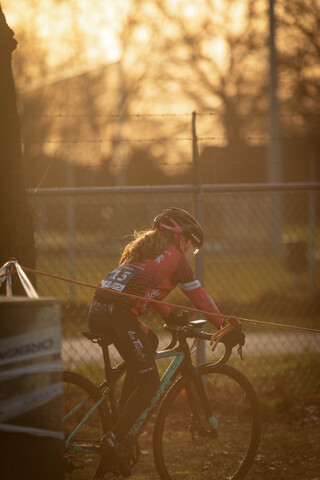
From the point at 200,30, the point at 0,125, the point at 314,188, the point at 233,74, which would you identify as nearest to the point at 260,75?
the point at 233,74

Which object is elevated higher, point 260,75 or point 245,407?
point 260,75

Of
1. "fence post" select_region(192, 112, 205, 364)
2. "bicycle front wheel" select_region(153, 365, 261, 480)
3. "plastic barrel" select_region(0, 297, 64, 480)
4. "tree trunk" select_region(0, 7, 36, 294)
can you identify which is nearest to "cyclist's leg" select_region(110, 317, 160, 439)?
"bicycle front wheel" select_region(153, 365, 261, 480)

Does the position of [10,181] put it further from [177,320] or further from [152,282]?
[177,320]

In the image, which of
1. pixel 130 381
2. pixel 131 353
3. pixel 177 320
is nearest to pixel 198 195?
pixel 177 320

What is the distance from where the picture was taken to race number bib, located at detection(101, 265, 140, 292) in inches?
184

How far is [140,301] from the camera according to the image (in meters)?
4.73

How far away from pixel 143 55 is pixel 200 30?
2.93 m

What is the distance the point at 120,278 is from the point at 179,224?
0.50m

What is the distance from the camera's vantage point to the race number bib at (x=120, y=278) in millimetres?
4664

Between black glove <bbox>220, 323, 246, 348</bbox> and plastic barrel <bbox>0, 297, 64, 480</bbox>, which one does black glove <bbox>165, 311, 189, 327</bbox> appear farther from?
plastic barrel <bbox>0, 297, 64, 480</bbox>

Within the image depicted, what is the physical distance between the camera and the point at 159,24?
3006 cm

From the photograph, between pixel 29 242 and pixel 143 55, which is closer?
pixel 29 242

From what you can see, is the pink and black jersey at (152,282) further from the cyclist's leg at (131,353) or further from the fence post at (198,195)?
the fence post at (198,195)

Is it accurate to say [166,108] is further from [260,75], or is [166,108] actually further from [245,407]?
[245,407]
